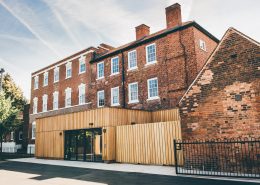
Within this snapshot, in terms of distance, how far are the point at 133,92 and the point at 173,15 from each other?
7925 mm

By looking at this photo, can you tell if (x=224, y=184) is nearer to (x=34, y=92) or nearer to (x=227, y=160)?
(x=227, y=160)

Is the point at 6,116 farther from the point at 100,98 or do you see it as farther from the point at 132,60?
the point at 132,60

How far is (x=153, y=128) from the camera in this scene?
48.8ft

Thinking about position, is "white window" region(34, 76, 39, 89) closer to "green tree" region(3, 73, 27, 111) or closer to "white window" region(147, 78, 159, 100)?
"green tree" region(3, 73, 27, 111)

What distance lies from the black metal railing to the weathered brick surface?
1.56 feet

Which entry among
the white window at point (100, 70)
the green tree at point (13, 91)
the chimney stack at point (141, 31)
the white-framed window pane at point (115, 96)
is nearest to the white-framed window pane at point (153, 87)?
the white-framed window pane at point (115, 96)

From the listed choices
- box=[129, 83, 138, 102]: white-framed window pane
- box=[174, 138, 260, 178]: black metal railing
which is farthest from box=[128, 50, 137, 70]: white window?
box=[174, 138, 260, 178]: black metal railing

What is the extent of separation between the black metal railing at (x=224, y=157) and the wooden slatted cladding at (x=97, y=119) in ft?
21.0

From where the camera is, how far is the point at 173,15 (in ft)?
71.2

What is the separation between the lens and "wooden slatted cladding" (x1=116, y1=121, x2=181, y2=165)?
14.0 m

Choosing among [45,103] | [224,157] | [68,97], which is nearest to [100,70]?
[68,97]

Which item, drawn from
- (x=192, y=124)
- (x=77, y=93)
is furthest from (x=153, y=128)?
(x=77, y=93)

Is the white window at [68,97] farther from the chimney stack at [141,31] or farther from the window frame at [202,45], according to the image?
the window frame at [202,45]

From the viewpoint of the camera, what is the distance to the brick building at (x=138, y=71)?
63.4 ft
